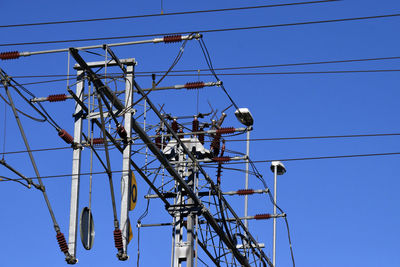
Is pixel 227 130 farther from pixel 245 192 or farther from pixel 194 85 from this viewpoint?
pixel 245 192

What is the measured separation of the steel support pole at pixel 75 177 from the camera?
18688mm

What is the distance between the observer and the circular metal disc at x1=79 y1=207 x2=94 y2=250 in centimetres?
1867

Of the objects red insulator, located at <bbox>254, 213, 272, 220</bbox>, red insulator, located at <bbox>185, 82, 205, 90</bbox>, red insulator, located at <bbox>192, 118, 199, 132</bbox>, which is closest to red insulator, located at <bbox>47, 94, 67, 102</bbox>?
red insulator, located at <bbox>185, 82, 205, 90</bbox>

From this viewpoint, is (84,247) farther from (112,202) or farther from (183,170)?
(183,170)

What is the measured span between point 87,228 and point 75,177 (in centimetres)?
93

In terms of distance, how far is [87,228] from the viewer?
18844 mm

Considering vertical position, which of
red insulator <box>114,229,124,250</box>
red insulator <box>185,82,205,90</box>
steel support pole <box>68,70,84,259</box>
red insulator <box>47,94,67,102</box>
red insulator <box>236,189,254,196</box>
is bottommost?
red insulator <box>114,229,124,250</box>

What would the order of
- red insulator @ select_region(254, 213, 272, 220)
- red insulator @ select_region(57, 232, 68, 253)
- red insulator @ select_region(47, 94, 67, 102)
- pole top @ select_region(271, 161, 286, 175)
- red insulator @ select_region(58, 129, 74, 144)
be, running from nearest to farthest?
red insulator @ select_region(57, 232, 68, 253)
red insulator @ select_region(58, 129, 74, 144)
red insulator @ select_region(47, 94, 67, 102)
red insulator @ select_region(254, 213, 272, 220)
pole top @ select_region(271, 161, 286, 175)

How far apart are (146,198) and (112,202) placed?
5.22 m

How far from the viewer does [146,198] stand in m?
23.7

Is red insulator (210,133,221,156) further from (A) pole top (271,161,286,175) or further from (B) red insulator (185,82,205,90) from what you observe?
(A) pole top (271,161,286,175)

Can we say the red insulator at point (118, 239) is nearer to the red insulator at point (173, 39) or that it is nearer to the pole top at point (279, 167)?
the red insulator at point (173, 39)

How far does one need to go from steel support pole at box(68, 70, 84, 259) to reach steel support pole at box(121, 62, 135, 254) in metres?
0.81

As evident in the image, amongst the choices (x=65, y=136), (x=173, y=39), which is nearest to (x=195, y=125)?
(x=173, y=39)
